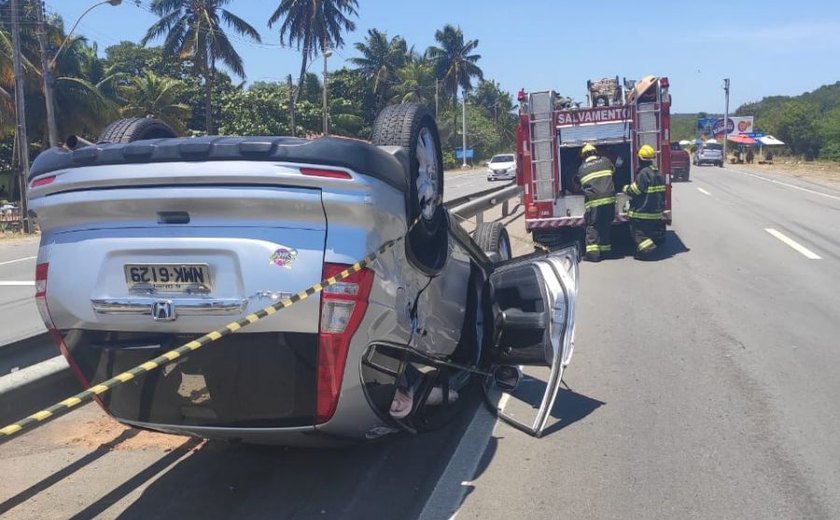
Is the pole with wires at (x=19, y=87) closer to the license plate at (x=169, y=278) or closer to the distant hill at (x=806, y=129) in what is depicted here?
the license plate at (x=169, y=278)

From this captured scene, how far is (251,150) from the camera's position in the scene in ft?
10.7

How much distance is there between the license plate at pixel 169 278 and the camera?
10.8ft

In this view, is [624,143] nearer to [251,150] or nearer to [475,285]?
[475,285]

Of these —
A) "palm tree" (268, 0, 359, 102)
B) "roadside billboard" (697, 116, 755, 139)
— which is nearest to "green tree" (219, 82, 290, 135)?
"palm tree" (268, 0, 359, 102)

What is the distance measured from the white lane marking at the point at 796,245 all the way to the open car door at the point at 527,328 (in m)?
8.02

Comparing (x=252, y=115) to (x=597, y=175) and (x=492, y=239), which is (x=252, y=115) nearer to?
(x=597, y=175)

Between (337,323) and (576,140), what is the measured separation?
10.3m

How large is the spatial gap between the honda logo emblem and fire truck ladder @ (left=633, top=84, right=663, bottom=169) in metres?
10.5

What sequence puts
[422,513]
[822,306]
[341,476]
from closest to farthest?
[422,513], [341,476], [822,306]

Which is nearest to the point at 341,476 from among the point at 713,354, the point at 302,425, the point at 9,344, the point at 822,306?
the point at 302,425

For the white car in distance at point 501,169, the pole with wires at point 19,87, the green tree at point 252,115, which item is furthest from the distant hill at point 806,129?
the pole with wires at point 19,87

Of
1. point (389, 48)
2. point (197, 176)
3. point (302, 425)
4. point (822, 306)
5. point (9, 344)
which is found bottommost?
point (822, 306)

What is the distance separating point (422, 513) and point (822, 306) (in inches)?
256

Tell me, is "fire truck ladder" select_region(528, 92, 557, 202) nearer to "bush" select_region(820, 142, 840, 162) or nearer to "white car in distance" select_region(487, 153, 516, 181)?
"white car in distance" select_region(487, 153, 516, 181)
